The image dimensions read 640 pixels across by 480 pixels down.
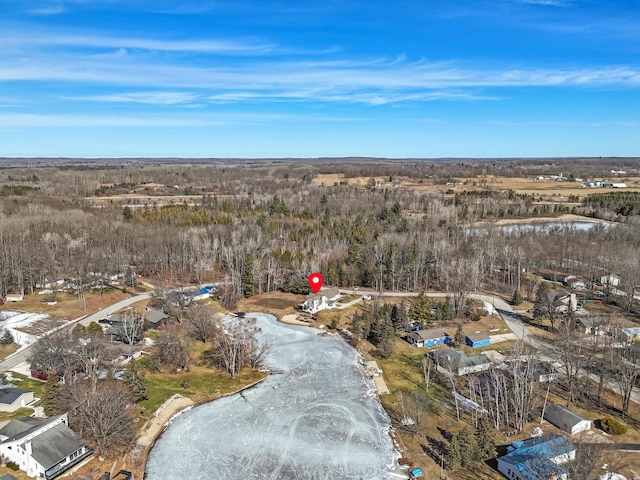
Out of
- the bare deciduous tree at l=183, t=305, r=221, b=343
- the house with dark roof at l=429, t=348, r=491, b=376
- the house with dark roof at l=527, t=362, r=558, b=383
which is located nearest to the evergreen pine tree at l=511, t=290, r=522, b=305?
the house with dark roof at l=429, t=348, r=491, b=376

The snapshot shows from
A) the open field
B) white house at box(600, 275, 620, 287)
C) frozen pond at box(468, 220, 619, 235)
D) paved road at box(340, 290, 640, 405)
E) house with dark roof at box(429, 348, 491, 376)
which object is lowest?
paved road at box(340, 290, 640, 405)

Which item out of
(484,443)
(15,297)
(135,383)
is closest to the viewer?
(484,443)

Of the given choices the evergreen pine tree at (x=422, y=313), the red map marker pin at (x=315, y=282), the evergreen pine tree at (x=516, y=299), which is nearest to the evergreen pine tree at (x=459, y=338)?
the evergreen pine tree at (x=422, y=313)

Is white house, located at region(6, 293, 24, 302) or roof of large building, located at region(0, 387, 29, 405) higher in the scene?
roof of large building, located at region(0, 387, 29, 405)

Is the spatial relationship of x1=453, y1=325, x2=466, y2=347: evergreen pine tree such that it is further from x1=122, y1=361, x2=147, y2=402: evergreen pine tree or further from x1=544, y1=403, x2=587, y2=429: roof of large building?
x1=122, y1=361, x2=147, y2=402: evergreen pine tree

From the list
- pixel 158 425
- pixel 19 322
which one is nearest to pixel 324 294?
pixel 158 425

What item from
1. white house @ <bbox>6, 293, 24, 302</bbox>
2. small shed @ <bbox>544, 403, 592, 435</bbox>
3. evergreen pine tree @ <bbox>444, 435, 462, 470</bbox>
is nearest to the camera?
evergreen pine tree @ <bbox>444, 435, 462, 470</bbox>

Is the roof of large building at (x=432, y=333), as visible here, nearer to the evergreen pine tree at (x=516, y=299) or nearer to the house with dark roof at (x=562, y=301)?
the house with dark roof at (x=562, y=301)

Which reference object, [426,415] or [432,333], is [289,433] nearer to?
[426,415]
